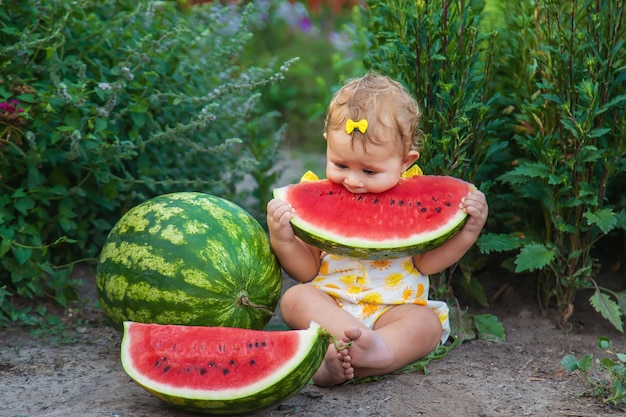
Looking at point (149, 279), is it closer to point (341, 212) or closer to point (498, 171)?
point (341, 212)

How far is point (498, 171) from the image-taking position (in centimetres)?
424

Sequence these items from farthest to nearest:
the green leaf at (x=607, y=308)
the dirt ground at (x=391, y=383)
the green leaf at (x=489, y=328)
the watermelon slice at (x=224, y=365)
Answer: the green leaf at (x=489, y=328), the green leaf at (x=607, y=308), the dirt ground at (x=391, y=383), the watermelon slice at (x=224, y=365)

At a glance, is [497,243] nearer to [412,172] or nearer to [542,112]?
[412,172]

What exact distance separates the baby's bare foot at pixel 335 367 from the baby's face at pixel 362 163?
0.70 metres

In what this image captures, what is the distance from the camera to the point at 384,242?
3.37 m

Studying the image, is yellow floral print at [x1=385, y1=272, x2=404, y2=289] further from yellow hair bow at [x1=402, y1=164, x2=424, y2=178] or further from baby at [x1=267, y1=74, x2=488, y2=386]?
yellow hair bow at [x1=402, y1=164, x2=424, y2=178]

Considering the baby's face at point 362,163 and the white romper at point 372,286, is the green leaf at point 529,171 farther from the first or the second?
the white romper at point 372,286

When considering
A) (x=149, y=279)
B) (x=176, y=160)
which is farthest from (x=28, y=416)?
(x=176, y=160)

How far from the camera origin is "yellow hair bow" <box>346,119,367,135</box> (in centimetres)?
328

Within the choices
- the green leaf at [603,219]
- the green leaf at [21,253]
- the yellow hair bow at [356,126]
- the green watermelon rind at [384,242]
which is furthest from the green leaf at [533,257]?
the green leaf at [21,253]

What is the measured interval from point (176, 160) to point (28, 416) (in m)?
2.12

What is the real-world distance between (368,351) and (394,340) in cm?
22

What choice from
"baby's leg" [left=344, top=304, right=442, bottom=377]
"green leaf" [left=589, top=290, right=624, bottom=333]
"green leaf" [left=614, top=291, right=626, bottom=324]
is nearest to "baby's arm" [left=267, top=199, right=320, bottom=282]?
"baby's leg" [left=344, top=304, right=442, bottom=377]

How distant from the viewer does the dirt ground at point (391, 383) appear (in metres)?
3.03
